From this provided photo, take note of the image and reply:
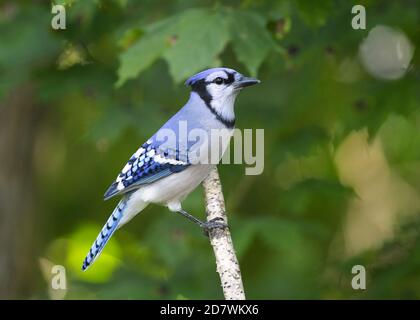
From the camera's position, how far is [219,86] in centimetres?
337

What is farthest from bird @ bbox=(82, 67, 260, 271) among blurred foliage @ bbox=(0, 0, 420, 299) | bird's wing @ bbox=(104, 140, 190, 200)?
blurred foliage @ bbox=(0, 0, 420, 299)

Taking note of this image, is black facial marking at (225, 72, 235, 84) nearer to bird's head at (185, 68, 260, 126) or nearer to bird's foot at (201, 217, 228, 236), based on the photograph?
bird's head at (185, 68, 260, 126)

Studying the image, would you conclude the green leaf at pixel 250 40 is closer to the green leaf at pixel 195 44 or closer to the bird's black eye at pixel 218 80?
the green leaf at pixel 195 44

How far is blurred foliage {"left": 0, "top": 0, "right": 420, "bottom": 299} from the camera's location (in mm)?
3686

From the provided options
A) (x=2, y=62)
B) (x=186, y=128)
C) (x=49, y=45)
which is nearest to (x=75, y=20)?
(x=49, y=45)

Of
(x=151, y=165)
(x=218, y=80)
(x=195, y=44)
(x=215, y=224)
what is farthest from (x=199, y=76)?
(x=215, y=224)

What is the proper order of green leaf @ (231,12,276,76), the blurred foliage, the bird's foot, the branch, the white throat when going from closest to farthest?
the branch < the bird's foot < the white throat < green leaf @ (231,12,276,76) < the blurred foliage

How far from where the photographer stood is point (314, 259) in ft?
18.2

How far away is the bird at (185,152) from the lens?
131 inches

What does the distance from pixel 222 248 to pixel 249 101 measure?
6.23 ft

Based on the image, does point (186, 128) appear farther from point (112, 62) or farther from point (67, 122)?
point (67, 122)

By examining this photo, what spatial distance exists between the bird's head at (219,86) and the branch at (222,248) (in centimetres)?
37

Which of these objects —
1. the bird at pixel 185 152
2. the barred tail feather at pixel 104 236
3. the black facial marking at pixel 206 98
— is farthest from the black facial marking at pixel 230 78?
the barred tail feather at pixel 104 236
